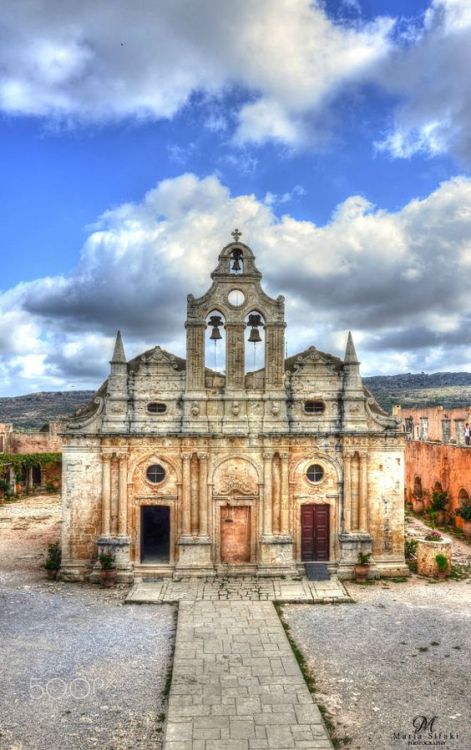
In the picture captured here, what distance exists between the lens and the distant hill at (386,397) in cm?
8775

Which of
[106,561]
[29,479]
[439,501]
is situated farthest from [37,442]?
[439,501]

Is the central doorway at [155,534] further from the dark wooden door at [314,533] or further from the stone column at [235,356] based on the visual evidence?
the stone column at [235,356]

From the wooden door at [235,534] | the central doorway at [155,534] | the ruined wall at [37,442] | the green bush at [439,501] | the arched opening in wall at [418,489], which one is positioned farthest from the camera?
the ruined wall at [37,442]

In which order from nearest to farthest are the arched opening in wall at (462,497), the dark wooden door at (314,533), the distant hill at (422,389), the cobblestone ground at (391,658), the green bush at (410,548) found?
the cobblestone ground at (391,658) < the dark wooden door at (314,533) < the green bush at (410,548) < the arched opening in wall at (462,497) < the distant hill at (422,389)

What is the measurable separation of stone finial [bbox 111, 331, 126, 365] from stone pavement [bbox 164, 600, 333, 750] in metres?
10.0

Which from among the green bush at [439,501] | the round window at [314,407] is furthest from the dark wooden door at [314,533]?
the green bush at [439,501]

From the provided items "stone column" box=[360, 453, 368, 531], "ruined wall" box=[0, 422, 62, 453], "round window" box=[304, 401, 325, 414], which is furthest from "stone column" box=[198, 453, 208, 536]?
"ruined wall" box=[0, 422, 62, 453]

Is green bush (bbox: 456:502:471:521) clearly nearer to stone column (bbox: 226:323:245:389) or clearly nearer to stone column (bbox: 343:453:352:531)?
stone column (bbox: 343:453:352:531)

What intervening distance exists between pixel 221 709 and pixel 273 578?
992cm

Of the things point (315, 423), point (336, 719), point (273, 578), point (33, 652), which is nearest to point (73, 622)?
point (33, 652)

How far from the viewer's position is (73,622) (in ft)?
62.4

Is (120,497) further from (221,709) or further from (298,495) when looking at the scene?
(221,709)

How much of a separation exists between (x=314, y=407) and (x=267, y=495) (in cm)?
410

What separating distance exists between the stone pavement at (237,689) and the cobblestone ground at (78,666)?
0.57 meters
